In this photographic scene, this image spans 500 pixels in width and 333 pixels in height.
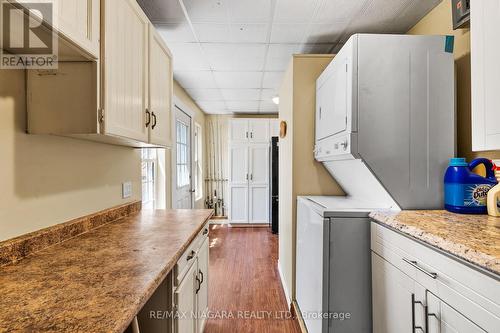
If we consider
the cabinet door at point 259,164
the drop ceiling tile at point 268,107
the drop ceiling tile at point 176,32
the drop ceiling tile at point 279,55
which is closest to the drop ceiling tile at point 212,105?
the drop ceiling tile at point 268,107

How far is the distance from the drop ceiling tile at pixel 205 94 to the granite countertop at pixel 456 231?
3142mm

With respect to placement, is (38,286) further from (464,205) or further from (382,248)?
(464,205)

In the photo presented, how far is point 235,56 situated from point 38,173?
208 centimetres

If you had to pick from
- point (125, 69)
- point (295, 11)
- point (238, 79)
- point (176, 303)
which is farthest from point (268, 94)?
point (176, 303)

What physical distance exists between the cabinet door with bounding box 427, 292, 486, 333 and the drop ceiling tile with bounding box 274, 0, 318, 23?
5.88 ft

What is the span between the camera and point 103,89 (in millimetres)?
1127

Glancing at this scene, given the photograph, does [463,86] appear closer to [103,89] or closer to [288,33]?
[288,33]

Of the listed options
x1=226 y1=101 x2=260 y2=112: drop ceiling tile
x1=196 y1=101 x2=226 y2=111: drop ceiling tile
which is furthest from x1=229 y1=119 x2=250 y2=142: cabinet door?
x1=196 y1=101 x2=226 y2=111: drop ceiling tile

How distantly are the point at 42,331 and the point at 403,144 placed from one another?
1682 millimetres

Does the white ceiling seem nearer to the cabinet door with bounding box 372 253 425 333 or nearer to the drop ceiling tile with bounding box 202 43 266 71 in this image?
the drop ceiling tile with bounding box 202 43 266 71

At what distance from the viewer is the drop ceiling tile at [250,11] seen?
1.83 meters

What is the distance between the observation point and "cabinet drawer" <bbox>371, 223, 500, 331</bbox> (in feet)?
2.55

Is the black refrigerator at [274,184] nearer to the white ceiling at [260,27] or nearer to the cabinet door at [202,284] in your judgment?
the white ceiling at [260,27]

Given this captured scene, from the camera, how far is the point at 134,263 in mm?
978
